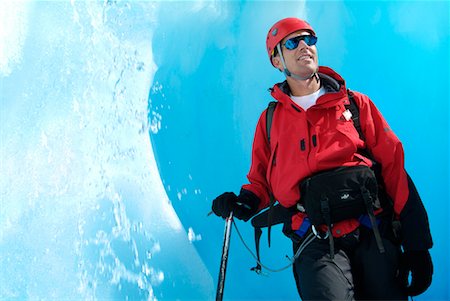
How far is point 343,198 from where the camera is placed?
6.12ft

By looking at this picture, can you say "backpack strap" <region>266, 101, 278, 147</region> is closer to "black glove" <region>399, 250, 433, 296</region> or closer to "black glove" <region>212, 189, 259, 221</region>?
"black glove" <region>212, 189, 259, 221</region>

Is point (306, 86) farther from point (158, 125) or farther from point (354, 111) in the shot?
point (158, 125)

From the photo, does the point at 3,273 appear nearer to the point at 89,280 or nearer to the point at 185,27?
the point at 89,280

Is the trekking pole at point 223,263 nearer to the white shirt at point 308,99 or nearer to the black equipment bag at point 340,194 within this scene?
the black equipment bag at point 340,194

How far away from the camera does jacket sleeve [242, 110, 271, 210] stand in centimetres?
226

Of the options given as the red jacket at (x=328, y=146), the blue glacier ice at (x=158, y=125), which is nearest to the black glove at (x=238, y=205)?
the red jacket at (x=328, y=146)

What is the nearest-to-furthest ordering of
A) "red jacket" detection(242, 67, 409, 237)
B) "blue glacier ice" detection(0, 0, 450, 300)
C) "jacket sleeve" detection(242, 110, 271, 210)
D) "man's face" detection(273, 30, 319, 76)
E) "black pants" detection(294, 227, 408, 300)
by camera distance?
"black pants" detection(294, 227, 408, 300) < "red jacket" detection(242, 67, 409, 237) < "man's face" detection(273, 30, 319, 76) < "jacket sleeve" detection(242, 110, 271, 210) < "blue glacier ice" detection(0, 0, 450, 300)

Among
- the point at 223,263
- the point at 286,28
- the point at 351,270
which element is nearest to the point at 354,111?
the point at 286,28

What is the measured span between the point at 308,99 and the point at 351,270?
703 mm

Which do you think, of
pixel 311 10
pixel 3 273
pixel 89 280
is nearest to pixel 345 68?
pixel 311 10

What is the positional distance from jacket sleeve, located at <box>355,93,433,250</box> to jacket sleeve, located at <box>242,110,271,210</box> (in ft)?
1.45

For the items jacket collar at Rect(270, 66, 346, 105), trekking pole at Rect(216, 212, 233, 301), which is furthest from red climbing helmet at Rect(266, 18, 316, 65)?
trekking pole at Rect(216, 212, 233, 301)

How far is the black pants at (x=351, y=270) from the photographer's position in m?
1.78

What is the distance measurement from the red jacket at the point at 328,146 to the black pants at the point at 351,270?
67 millimetres
